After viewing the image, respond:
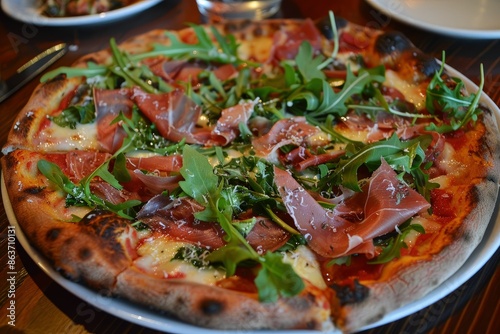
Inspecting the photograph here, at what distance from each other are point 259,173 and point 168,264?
0.44 metres

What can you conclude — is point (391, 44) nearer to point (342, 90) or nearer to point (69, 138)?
point (342, 90)

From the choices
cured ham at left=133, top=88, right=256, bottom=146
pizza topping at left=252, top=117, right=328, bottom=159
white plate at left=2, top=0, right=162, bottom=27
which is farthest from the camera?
white plate at left=2, top=0, right=162, bottom=27

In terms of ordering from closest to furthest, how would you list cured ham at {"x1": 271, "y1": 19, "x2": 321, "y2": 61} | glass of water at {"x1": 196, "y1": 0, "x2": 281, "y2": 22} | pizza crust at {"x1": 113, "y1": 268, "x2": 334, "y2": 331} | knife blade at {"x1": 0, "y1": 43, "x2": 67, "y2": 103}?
pizza crust at {"x1": 113, "y1": 268, "x2": 334, "y2": 331}, cured ham at {"x1": 271, "y1": 19, "x2": 321, "y2": 61}, knife blade at {"x1": 0, "y1": 43, "x2": 67, "y2": 103}, glass of water at {"x1": 196, "y1": 0, "x2": 281, "y2": 22}

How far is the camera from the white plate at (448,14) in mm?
2672

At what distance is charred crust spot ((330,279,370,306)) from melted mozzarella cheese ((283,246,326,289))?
3.8 inches

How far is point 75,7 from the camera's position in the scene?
3.20 metres

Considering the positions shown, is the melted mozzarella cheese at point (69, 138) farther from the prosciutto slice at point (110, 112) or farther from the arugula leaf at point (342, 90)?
the arugula leaf at point (342, 90)

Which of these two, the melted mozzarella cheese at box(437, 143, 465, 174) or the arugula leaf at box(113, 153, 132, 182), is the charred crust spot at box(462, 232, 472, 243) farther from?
the arugula leaf at box(113, 153, 132, 182)

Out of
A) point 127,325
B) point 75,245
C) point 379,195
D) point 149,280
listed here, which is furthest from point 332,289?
point 75,245

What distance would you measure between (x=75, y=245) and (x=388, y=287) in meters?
0.84

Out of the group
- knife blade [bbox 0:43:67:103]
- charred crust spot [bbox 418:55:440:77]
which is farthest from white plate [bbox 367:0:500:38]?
knife blade [bbox 0:43:67:103]

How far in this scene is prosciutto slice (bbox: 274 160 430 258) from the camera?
5.03 feet

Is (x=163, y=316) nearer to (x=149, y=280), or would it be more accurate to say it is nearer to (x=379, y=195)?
(x=149, y=280)

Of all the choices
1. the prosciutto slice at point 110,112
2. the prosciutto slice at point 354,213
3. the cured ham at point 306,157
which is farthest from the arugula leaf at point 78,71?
the prosciutto slice at point 354,213
